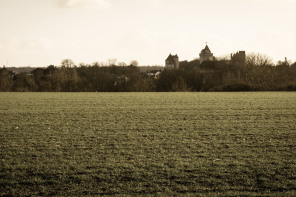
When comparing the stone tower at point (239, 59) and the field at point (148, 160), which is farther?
the stone tower at point (239, 59)

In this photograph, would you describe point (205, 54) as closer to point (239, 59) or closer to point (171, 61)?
point (171, 61)

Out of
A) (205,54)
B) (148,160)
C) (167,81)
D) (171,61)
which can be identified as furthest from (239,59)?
(171,61)

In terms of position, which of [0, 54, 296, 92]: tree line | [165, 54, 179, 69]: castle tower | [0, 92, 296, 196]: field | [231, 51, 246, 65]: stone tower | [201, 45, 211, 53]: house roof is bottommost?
[0, 92, 296, 196]: field

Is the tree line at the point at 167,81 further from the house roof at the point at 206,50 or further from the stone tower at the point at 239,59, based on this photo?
the house roof at the point at 206,50

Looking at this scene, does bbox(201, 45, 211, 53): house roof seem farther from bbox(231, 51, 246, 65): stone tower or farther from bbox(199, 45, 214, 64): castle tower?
bbox(231, 51, 246, 65): stone tower

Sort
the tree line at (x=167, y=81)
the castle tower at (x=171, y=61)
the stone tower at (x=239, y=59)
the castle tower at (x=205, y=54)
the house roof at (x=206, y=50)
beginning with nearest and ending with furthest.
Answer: the tree line at (x=167, y=81)
the stone tower at (x=239, y=59)
the castle tower at (x=205, y=54)
the house roof at (x=206, y=50)
the castle tower at (x=171, y=61)

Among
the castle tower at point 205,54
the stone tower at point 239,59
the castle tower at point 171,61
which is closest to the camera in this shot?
the stone tower at point 239,59

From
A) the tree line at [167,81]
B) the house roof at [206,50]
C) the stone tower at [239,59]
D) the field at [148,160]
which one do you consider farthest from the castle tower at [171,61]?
the field at [148,160]

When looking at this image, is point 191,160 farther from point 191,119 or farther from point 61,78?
point 61,78

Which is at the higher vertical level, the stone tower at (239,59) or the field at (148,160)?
the stone tower at (239,59)

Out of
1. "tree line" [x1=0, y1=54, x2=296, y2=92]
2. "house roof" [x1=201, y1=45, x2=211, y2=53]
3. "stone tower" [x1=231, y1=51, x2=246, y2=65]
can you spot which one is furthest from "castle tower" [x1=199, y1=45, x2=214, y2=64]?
"tree line" [x1=0, y1=54, x2=296, y2=92]

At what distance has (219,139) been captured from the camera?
1302 cm

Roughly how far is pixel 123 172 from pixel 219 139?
18.6 ft

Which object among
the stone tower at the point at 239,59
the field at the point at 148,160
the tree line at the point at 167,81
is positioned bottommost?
the field at the point at 148,160
